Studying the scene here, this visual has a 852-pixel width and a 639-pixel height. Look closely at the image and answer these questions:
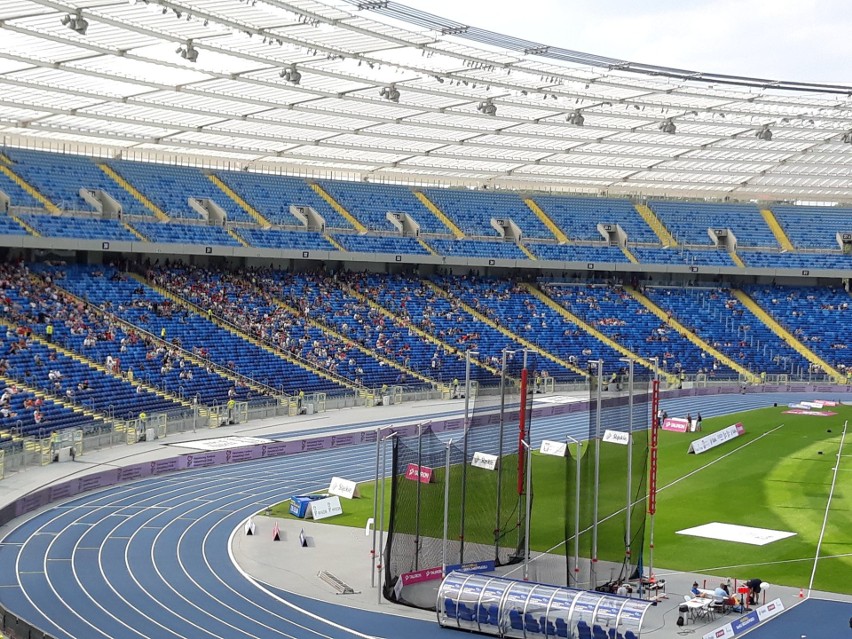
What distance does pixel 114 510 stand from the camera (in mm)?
31641

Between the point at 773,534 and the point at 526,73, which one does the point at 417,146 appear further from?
the point at 773,534

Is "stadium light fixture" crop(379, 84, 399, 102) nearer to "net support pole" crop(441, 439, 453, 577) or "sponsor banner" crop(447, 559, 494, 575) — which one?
"net support pole" crop(441, 439, 453, 577)

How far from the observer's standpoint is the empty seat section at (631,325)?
223 ft

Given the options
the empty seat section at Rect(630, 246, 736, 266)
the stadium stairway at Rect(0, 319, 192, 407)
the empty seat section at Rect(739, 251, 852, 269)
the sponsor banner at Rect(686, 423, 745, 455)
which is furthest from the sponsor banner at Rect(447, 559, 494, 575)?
the empty seat section at Rect(739, 251, 852, 269)

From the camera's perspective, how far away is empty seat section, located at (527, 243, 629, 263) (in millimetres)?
73000

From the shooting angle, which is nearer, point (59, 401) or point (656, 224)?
point (59, 401)

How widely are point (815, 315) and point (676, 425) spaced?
29759 millimetres

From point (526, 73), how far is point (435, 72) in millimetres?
3871

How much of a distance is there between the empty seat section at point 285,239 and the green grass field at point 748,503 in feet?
76.7

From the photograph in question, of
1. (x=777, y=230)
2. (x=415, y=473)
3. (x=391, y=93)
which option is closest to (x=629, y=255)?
(x=777, y=230)

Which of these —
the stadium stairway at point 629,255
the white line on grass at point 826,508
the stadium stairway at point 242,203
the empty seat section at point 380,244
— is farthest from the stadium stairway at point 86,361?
the stadium stairway at point 629,255

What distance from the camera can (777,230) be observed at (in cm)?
8038

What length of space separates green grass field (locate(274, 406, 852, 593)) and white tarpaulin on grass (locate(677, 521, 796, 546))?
0.32 metres

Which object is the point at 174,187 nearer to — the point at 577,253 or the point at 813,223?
the point at 577,253
